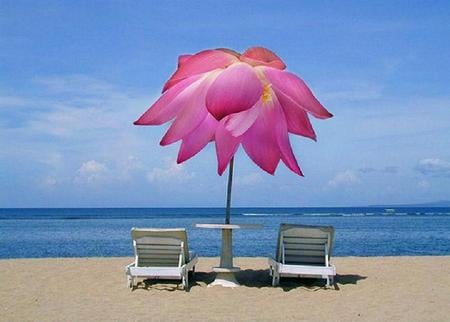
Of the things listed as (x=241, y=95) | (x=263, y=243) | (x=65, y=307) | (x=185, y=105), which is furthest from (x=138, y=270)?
(x=263, y=243)

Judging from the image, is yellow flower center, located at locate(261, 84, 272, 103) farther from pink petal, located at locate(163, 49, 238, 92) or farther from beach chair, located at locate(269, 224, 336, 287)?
beach chair, located at locate(269, 224, 336, 287)

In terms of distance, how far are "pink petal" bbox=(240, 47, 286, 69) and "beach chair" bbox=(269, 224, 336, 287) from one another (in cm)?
207

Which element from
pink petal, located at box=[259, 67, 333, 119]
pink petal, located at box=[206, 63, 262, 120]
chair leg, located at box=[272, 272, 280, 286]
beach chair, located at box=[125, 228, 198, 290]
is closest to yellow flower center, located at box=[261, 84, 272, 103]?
pink petal, located at box=[259, 67, 333, 119]

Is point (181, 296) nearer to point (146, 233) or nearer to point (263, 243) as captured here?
point (146, 233)

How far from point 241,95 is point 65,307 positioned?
301cm

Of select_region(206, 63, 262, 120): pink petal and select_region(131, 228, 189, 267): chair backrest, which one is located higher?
select_region(206, 63, 262, 120): pink petal

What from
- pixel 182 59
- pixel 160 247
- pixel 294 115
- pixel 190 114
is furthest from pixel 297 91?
pixel 160 247

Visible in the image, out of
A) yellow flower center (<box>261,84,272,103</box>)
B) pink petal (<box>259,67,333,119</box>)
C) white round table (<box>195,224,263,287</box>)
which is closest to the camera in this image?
pink petal (<box>259,67,333,119</box>)

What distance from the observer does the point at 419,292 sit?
29.3ft

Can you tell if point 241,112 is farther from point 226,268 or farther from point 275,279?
point 275,279

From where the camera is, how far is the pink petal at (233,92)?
293 inches

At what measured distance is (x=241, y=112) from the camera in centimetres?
804

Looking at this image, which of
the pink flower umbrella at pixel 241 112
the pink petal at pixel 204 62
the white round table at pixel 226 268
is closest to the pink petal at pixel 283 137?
the pink flower umbrella at pixel 241 112

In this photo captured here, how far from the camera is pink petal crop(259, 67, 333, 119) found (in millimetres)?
8234
